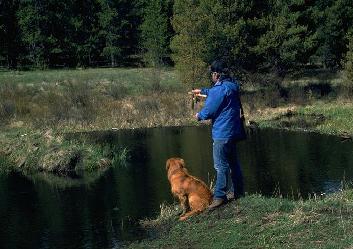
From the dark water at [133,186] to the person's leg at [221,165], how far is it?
2.33 metres

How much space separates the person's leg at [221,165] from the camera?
380 inches

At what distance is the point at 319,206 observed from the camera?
361 inches

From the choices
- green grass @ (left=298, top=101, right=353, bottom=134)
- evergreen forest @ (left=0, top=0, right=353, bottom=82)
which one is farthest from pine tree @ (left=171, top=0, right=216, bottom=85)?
green grass @ (left=298, top=101, right=353, bottom=134)

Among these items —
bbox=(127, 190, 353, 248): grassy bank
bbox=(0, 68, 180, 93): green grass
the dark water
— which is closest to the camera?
bbox=(127, 190, 353, 248): grassy bank

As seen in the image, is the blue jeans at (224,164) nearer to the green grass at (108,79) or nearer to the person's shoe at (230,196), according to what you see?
the person's shoe at (230,196)

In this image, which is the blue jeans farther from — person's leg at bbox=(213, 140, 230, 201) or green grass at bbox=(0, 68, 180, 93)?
green grass at bbox=(0, 68, 180, 93)

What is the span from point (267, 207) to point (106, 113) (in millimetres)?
25185

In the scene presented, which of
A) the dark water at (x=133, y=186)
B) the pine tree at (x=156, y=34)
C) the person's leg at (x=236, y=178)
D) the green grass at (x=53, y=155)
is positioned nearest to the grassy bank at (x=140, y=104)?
the green grass at (x=53, y=155)

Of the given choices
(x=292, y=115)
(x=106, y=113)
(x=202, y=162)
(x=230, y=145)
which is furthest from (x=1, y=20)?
(x=230, y=145)

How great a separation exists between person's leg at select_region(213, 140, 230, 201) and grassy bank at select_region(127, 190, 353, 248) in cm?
28

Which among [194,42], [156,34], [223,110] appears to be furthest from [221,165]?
[156,34]

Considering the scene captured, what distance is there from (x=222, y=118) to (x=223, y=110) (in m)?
0.14

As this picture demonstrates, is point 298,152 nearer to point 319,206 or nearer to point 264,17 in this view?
point 319,206

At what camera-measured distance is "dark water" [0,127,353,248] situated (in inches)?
496
